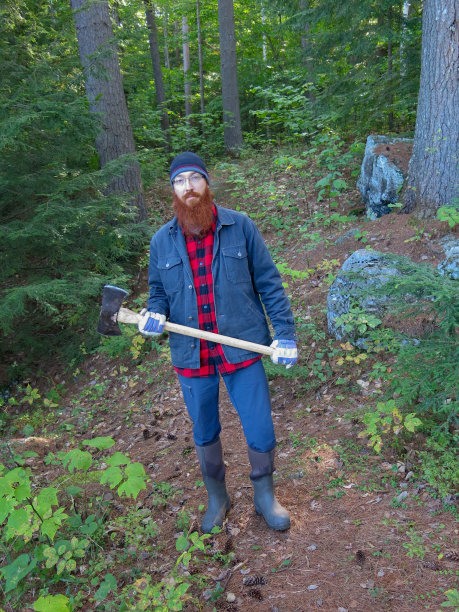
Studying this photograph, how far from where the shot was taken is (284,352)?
2.93 m

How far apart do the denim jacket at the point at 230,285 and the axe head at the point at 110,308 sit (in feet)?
1.13

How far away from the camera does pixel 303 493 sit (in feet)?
11.6

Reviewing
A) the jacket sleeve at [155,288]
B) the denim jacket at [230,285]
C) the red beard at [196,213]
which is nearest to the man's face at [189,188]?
the red beard at [196,213]

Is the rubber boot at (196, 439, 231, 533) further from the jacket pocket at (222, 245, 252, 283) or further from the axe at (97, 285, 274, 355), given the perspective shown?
the jacket pocket at (222, 245, 252, 283)

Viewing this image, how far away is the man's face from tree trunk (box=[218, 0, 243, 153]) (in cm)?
1149

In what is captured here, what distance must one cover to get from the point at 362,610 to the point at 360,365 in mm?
2726

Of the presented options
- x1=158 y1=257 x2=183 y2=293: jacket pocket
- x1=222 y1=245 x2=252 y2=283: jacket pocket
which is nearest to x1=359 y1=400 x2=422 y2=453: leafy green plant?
x1=222 y1=245 x2=252 y2=283: jacket pocket

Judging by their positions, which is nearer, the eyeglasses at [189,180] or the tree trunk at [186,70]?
the eyeglasses at [189,180]

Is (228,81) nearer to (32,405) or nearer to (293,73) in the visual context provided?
(293,73)

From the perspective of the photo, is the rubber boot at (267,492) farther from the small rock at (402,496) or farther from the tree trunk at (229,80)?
the tree trunk at (229,80)

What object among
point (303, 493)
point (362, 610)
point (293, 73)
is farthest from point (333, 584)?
point (293, 73)

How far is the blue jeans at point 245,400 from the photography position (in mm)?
3000

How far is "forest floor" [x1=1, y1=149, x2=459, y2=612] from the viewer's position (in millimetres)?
2646

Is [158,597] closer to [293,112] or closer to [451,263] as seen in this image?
[451,263]
